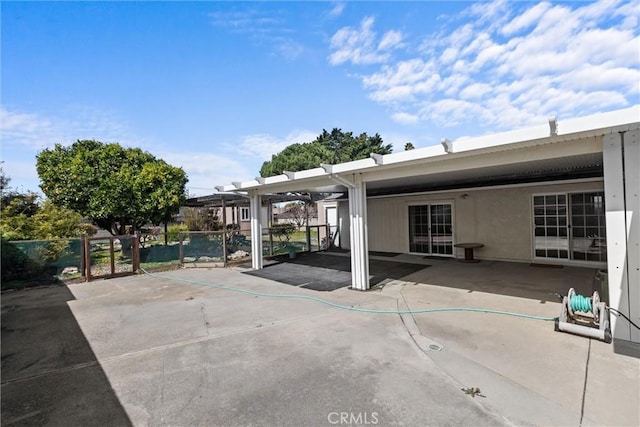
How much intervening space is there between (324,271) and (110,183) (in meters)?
8.36

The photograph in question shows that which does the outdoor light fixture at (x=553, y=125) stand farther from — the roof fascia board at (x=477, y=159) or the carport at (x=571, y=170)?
the roof fascia board at (x=477, y=159)

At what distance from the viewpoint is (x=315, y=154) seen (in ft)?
91.6

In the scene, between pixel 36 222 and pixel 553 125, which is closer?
pixel 553 125

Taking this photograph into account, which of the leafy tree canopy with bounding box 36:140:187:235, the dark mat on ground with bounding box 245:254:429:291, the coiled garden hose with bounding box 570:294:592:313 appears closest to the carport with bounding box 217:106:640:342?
the coiled garden hose with bounding box 570:294:592:313

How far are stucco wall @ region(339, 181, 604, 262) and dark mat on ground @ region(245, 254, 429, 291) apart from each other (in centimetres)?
233

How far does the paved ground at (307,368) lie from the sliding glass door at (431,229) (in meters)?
5.25

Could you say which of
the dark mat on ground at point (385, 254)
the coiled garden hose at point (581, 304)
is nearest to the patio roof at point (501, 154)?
the coiled garden hose at point (581, 304)

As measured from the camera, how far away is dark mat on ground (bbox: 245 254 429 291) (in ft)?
25.1

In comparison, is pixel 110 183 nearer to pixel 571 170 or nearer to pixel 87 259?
pixel 87 259

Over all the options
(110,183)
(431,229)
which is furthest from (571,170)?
(110,183)

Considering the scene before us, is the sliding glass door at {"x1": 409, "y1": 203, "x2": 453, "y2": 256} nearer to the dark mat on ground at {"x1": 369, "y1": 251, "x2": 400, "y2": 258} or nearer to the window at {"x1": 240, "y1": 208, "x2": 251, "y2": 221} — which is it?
the dark mat on ground at {"x1": 369, "y1": 251, "x2": 400, "y2": 258}

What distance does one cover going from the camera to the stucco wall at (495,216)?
9.03 metres

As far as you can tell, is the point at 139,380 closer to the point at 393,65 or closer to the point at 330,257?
the point at 330,257

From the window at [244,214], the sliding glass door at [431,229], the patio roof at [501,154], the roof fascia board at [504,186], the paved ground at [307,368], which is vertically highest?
the patio roof at [501,154]
